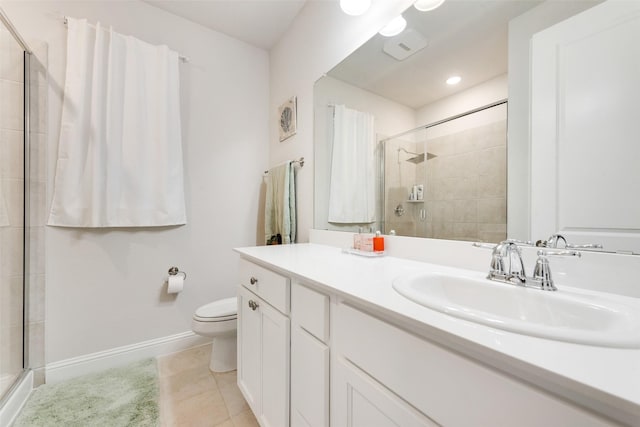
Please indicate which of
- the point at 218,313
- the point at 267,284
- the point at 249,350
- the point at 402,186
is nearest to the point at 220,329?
the point at 218,313

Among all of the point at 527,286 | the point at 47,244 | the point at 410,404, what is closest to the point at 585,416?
the point at 410,404

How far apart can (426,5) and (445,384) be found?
134 cm

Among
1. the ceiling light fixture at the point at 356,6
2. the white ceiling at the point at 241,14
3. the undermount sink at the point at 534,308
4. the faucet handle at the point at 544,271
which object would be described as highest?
the white ceiling at the point at 241,14

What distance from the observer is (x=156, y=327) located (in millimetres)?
1780

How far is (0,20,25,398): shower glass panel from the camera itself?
1.29 meters

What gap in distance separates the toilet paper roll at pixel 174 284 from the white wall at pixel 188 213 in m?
0.11

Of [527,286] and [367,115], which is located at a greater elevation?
[367,115]

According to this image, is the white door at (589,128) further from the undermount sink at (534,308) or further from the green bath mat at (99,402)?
the green bath mat at (99,402)

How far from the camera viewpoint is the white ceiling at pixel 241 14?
5.76 feet

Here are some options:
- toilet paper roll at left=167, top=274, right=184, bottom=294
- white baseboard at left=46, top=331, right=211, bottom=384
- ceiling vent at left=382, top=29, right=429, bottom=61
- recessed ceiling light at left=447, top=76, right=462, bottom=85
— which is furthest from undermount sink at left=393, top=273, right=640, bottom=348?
white baseboard at left=46, top=331, right=211, bottom=384

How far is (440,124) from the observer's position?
3.29 feet

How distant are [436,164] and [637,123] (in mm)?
508

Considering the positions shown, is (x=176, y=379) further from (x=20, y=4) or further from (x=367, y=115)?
(x=20, y=4)

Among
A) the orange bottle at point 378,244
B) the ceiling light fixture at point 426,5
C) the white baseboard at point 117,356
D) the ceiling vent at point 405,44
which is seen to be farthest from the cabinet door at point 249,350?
the ceiling light fixture at point 426,5
